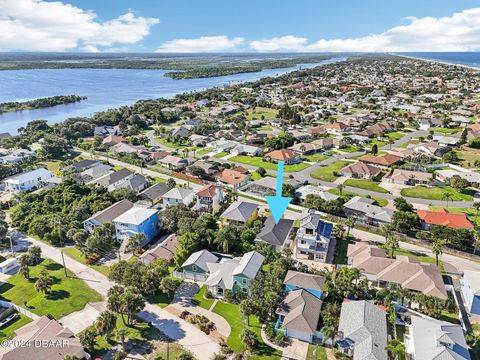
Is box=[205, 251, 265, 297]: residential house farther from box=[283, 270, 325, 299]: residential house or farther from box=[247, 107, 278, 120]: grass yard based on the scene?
box=[247, 107, 278, 120]: grass yard

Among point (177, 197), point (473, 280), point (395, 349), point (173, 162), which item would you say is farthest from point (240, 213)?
point (173, 162)

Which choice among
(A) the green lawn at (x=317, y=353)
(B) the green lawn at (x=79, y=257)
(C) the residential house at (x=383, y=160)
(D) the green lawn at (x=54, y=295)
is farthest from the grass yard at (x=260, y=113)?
(A) the green lawn at (x=317, y=353)

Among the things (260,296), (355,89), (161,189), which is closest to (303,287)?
(260,296)

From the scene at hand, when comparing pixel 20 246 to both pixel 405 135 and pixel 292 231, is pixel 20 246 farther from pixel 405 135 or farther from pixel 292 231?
pixel 405 135

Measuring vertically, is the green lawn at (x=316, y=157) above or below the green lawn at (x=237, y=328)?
above

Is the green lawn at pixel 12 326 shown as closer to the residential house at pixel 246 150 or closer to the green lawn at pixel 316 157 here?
the residential house at pixel 246 150

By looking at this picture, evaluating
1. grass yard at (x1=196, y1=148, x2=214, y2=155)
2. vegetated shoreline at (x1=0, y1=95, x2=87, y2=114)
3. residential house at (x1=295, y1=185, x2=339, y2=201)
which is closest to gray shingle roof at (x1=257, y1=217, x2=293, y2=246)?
residential house at (x1=295, y1=185, x2=339, y2=201)
